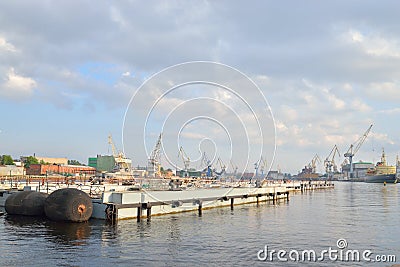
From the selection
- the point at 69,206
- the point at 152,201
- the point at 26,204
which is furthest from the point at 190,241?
the point at 26,204

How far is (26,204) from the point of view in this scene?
40.0 meters

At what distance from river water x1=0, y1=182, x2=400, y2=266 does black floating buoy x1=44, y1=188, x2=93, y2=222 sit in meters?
0.71

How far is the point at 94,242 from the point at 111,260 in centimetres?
533

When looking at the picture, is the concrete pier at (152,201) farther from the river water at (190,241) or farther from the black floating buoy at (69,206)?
the black floating buoy at (69,206)

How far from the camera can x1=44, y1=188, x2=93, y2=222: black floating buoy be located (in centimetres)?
3556

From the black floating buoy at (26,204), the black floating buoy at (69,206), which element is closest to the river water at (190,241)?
the black floating buoy at (69,206)

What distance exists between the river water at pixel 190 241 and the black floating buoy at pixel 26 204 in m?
1.11

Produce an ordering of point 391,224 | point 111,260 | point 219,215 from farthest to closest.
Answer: point 219,215 < point 391,224 < point 111,260

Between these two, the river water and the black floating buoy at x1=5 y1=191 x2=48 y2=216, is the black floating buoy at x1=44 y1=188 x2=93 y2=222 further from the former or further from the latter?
the black floating buoy at x1=5 y1=191 x2=48 y2=216

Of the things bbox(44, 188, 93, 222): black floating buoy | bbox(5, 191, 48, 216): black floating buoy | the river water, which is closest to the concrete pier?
the river water

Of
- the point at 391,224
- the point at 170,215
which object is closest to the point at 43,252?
the point at 170,215

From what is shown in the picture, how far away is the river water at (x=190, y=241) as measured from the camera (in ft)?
79.3

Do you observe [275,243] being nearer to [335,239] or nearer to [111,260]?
[335,239]

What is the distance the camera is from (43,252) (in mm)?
24828
